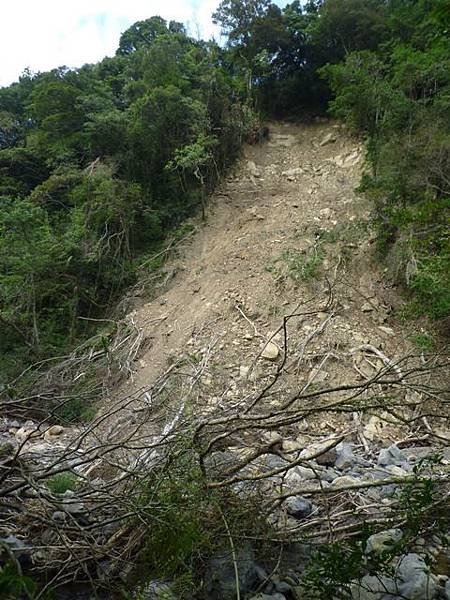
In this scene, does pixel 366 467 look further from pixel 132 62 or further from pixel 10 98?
pixel 10 98

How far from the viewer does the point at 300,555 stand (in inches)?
80.4

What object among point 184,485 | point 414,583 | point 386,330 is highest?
point 184,485

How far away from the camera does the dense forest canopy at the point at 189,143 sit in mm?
5992

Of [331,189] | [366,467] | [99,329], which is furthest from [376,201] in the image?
[99,329]

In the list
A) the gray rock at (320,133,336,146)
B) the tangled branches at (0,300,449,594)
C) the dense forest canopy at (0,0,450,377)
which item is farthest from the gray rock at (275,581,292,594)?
the gray rock at (320,133,336,146)

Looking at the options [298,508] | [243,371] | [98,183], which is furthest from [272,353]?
[98,183]

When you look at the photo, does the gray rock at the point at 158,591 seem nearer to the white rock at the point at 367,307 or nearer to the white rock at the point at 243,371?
the white rock at the point at 243,371

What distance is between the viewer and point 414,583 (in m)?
1.79

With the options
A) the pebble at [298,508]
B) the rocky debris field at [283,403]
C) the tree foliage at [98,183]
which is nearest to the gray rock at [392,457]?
the rocky debris field at [283,403]

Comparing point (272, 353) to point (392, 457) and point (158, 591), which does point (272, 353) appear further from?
point (158, 591)

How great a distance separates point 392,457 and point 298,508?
5.30 feet

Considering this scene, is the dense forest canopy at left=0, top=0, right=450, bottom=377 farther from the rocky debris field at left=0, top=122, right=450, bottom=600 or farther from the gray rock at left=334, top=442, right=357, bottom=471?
the gray rock at left=334, top=442, right=357, bottom=471

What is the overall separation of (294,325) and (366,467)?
2.66 m

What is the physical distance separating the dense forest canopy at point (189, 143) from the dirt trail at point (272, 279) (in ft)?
2.24
